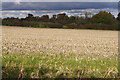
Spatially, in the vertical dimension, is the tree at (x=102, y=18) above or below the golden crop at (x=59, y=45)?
above

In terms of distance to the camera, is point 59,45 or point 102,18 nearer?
point 59,45

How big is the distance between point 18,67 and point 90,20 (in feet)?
92.5

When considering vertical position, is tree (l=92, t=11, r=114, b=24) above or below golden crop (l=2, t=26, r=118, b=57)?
above

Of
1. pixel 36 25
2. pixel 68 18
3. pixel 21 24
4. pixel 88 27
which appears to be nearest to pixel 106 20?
pixel 88 27

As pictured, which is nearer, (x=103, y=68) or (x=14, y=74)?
(x=14, y=74)

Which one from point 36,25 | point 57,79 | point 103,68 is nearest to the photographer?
point 57,79

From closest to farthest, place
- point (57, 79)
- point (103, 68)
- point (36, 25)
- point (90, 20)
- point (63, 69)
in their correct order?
1. point (57, 79)
2. point (63, 69)
3. point (103, 68)
4. point (36, 25)
5. point (90, 20)

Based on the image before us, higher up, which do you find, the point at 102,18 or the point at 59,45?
the point at 102,18

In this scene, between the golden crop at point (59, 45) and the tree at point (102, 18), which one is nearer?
the golden crop at point (59, 45)

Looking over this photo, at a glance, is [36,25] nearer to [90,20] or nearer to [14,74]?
[90,20]

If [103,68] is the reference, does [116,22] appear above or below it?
above

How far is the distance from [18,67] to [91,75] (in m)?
2.13

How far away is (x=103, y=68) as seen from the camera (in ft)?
16.3

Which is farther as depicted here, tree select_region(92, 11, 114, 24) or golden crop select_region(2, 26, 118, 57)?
tree select_region(92, 11, 114, 24)
